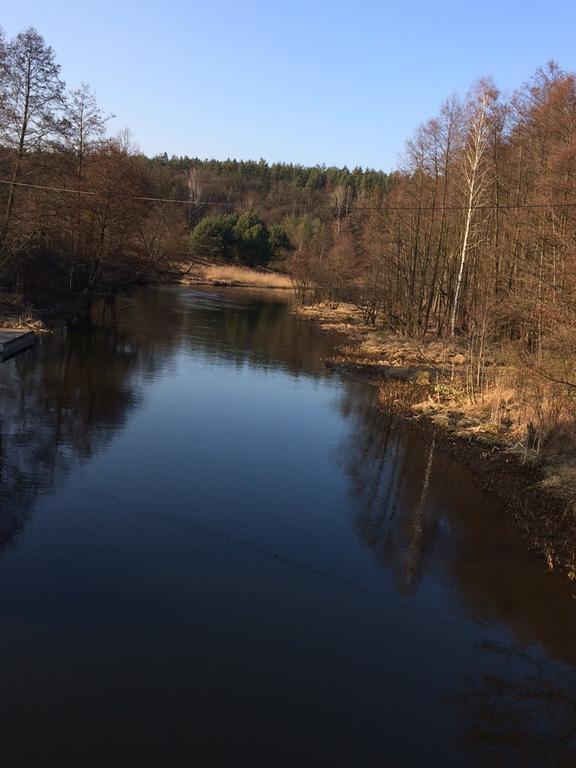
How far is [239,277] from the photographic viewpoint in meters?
75.8

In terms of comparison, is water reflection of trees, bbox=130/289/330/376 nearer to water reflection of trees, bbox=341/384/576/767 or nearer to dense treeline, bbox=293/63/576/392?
dense treeline, bbox=293/63/576/392

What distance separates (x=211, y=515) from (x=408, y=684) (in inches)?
160

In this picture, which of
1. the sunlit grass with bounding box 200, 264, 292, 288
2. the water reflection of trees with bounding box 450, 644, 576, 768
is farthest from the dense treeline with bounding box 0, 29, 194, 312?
the sunlit grass with bounding box 200, 264, 292, 288

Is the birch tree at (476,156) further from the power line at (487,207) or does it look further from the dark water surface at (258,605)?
the dark water surface at (258,605)

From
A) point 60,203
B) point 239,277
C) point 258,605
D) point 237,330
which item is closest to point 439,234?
point 237,330

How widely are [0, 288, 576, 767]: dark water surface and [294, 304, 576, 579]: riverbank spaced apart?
517mm

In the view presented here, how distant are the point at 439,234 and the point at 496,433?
2100cm

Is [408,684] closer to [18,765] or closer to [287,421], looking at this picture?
[18,765]

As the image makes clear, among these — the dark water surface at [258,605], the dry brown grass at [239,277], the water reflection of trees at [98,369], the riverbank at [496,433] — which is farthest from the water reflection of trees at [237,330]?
the dry brown grass at [239,277]

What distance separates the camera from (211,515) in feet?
30.8

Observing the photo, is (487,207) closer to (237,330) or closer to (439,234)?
(439,234)

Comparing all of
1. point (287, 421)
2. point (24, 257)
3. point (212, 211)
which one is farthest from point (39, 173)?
point (212, 211)

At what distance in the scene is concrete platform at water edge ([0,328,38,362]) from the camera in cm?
1867

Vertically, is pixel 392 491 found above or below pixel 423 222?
below
